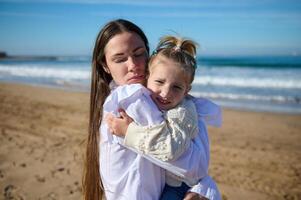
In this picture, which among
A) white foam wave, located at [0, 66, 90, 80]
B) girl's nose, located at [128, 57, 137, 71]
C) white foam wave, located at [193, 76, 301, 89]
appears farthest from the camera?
white foam wave, located at [0, 66, 90, 80]

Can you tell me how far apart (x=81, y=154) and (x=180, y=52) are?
5.09m

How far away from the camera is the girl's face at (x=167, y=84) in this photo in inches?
76.9

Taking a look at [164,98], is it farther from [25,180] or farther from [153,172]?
[25,180]

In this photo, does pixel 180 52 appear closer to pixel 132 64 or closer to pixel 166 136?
pixel 132 64

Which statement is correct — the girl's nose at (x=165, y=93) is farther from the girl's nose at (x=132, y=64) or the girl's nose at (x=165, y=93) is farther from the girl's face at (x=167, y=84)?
the girl's nose at (x=132, y=64)

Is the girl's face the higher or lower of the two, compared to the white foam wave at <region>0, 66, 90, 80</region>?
higher

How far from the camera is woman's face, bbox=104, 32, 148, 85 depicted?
7.16 ft

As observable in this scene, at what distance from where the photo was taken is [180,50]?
82.5 inches

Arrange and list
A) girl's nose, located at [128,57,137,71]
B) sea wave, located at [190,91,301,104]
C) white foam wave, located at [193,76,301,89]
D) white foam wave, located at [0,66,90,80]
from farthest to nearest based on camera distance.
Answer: white foam wave, located at [0,66,90,80] < white foam wave, located at [193,76,301,89] < sea wave, located at [190,91,301,104] < girl's nose, located at [128,57,137,71]

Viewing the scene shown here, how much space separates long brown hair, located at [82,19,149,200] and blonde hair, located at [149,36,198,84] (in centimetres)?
24

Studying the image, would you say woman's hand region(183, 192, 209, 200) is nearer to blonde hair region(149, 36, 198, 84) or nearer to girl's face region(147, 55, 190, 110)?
girl's face region(147, 55, 190, 110)

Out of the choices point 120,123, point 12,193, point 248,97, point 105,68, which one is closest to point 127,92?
point 120,123

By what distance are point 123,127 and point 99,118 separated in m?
0.39

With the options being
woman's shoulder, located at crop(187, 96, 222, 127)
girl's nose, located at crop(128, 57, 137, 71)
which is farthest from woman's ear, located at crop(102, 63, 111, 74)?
woman's shoulder, located at crop(187, 96, 222, 127)
